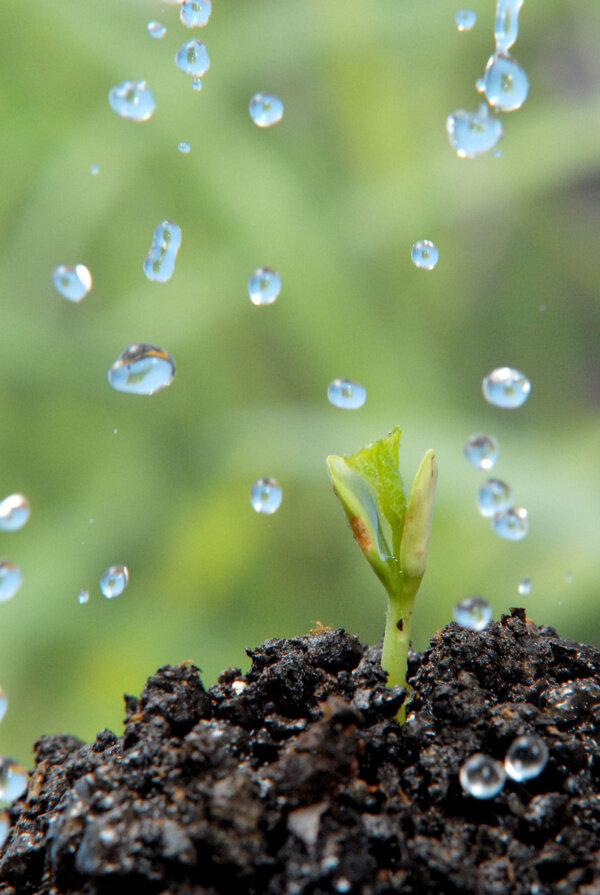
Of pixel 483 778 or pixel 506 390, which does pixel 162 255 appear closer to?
pixel 506 390

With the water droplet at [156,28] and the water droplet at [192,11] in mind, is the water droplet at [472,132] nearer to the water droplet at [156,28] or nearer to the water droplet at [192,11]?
the water droplet at [192,11]

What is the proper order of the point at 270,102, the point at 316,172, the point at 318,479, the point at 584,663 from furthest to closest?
the point at 316,172 → the point at 318,479 → the point at 270,102 → the point at 584,663

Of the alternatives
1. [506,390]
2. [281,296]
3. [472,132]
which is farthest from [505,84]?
[281,296]

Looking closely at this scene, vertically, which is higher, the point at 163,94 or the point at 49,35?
the point at 49,35

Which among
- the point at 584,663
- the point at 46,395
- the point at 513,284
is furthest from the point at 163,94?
the point at 584,663

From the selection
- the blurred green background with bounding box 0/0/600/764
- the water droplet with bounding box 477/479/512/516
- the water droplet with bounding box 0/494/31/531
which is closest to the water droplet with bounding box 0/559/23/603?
the water droplet with bounding box 0/494/31/531

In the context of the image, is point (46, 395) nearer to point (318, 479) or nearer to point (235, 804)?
point (318, 479)

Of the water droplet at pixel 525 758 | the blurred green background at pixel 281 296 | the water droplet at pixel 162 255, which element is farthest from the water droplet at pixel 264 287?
the blurred green background at pixel 281 296
